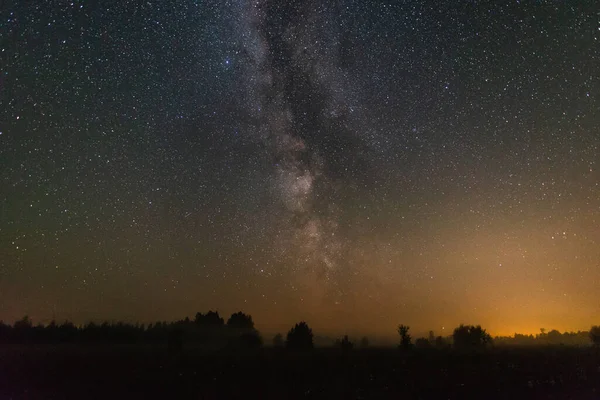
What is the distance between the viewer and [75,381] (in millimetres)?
21250

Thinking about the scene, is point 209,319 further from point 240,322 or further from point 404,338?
point 404,338

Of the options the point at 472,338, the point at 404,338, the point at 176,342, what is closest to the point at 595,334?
the point at 472,338

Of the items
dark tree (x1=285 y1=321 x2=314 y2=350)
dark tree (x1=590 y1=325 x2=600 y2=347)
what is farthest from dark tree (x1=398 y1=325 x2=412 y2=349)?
dark tree (x1=590 y1=325 x2=600 y2=347)

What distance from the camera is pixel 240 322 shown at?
3167 inches

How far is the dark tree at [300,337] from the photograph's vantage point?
55.2m

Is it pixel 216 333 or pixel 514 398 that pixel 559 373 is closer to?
pixel 514 398

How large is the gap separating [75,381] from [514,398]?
20.7 m

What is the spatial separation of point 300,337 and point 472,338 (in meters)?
40.3

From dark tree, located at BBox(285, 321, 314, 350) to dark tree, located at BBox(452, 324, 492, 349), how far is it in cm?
3497

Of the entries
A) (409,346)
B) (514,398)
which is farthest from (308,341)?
(514,398)

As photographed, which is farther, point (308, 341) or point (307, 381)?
point (308, 341)

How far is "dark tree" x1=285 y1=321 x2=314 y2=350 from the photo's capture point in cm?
5522

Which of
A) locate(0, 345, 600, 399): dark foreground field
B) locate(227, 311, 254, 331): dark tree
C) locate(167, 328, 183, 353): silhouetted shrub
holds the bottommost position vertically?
locate(0, 345, 600, 399): dark foreground field

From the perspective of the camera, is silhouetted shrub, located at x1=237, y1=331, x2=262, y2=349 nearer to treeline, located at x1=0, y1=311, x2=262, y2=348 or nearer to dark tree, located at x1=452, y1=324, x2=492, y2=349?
treeline, located at x1=0, y1=311, x2=262, y2=348
